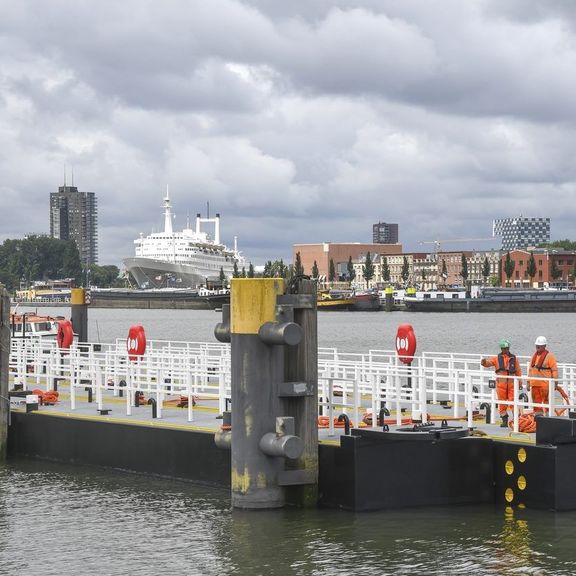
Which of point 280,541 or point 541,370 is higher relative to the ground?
point 541,370

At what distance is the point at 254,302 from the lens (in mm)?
19031

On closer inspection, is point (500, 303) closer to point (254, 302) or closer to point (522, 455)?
point (522, 455)

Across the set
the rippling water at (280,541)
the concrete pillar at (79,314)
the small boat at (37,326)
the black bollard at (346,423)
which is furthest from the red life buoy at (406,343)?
the small boat at (37,326)

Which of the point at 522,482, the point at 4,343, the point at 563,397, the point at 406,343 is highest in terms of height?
the point at 4,343

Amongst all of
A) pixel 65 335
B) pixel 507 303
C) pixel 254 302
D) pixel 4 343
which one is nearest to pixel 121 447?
pixel 4 343

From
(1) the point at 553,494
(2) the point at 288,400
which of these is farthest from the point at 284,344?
(1) the point at 553,494

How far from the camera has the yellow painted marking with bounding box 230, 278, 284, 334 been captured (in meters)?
19.0

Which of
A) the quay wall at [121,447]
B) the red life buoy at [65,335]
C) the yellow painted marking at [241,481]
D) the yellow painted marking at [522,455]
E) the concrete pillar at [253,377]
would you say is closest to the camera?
the yellow painted marking at [522,455]

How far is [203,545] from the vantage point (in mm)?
19000

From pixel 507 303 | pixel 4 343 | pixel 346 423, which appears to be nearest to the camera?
pixel 346 423

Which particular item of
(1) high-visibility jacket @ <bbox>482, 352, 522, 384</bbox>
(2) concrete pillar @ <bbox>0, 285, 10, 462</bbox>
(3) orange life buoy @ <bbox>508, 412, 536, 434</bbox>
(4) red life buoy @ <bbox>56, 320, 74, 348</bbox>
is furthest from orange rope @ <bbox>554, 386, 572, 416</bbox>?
(4) red life buoy @ <bbox>56, 320, 74, 348</bbox>

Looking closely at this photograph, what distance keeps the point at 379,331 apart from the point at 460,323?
21.3m

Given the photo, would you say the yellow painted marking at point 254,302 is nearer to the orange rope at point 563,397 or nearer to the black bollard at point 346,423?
the black bollard at point 346,423

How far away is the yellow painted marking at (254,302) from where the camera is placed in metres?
19.0
